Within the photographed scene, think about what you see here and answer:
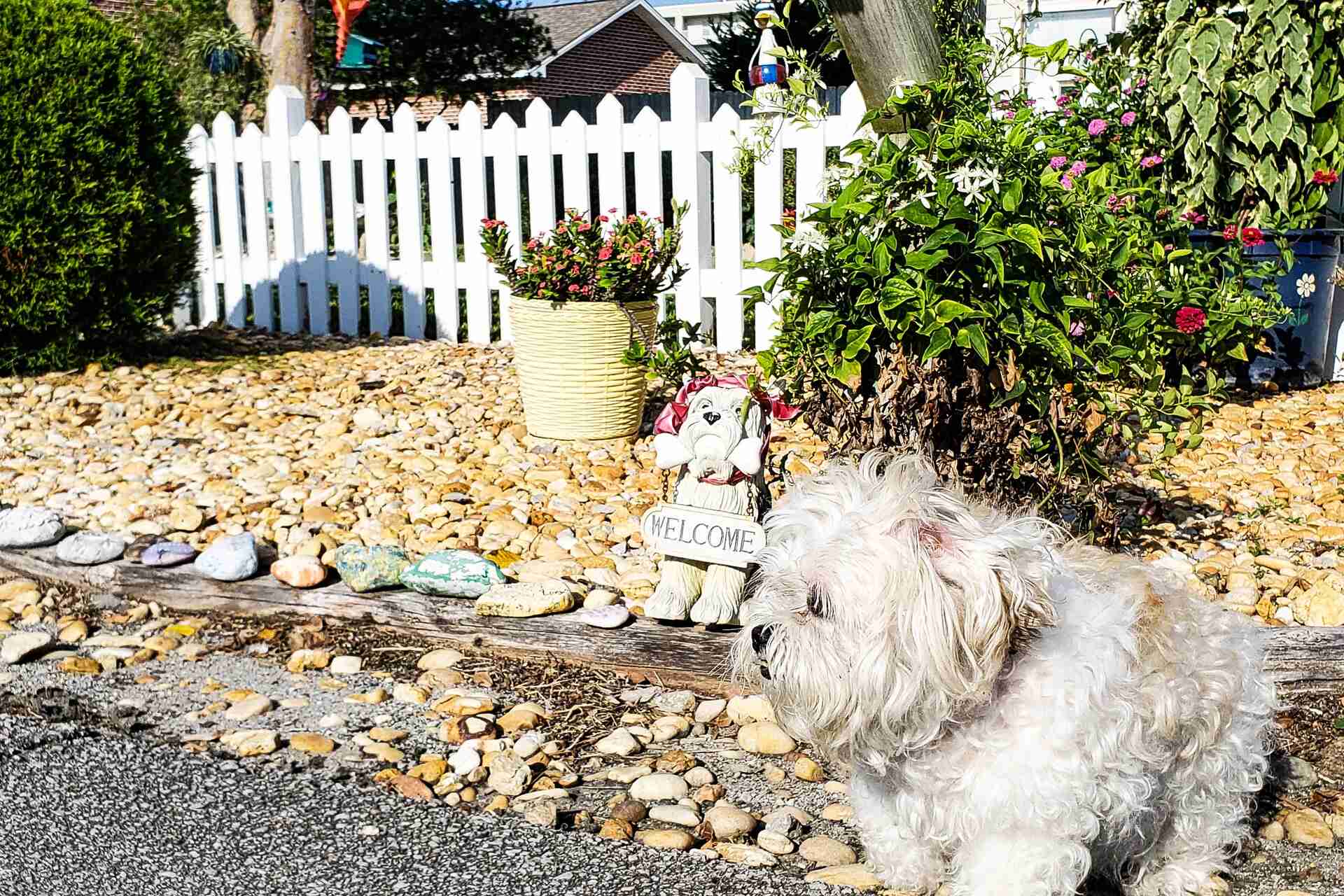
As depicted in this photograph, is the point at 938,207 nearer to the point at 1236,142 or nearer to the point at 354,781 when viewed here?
the point at 354,781

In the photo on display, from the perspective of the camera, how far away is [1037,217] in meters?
3.20

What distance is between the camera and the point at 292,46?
12273mm

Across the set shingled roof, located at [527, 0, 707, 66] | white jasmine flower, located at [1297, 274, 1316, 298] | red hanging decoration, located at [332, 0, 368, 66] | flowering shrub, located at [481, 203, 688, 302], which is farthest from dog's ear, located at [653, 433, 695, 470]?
shingled roof, located at [527, 0, 707, 66]

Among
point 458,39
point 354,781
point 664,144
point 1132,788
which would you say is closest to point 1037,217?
point 1132,788

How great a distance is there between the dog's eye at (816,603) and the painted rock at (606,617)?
1.67 metres

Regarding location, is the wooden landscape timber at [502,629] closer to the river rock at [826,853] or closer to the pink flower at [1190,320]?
the river rock at [826,853]

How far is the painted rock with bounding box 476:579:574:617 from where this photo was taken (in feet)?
12.2

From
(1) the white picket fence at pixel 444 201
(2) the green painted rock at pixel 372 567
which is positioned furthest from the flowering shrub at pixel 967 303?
(1) the white picket fence at pixel 444 201

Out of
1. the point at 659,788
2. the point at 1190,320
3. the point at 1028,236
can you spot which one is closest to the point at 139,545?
the point at 659,788

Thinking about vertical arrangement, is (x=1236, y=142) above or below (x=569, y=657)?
above

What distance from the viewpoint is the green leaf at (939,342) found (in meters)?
3.07

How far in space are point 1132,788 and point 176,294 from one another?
6.65m

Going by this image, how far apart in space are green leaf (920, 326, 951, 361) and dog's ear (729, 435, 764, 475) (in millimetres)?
601

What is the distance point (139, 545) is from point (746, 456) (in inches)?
88.2
